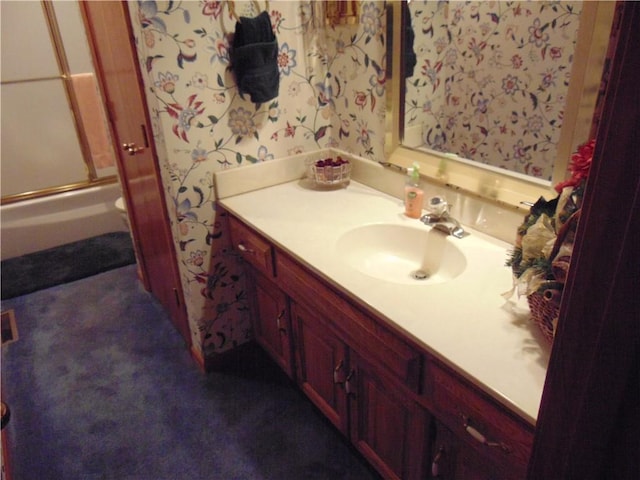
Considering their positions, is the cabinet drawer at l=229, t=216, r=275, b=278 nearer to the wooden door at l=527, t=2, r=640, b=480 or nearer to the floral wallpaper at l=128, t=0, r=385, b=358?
the floral wallpaper at l=128, t=0, r=385, b=358

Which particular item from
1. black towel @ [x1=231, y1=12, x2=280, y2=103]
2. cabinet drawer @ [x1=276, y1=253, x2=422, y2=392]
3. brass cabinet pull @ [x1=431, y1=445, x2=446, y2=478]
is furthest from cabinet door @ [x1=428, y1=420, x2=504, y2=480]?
black towel @ [x1=231, y1=12, x2=280, y2=103]

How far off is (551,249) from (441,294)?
28 centimetres

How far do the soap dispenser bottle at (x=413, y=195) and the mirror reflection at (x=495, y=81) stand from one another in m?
0.11

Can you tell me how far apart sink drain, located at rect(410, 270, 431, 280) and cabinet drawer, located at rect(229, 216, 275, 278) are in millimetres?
452

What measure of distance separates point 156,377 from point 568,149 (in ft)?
5.78

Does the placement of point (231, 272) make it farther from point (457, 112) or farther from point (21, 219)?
point (21, 219)

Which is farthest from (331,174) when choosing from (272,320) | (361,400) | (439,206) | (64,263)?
(64,263)

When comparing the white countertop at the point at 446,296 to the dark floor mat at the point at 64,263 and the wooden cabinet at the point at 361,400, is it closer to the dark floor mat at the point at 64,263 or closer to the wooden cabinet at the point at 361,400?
the wooden cabinet at the point at 361,400

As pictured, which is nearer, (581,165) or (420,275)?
(581,165)

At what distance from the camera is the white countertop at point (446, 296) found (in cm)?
88

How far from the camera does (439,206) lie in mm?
1439

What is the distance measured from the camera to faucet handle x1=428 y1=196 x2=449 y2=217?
1.44 m

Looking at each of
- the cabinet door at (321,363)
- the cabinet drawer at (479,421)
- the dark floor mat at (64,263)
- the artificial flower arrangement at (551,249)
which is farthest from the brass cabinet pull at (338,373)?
the dark floor mat at (64,263)

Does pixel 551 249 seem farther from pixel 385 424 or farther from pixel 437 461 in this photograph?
pixel 385 424
